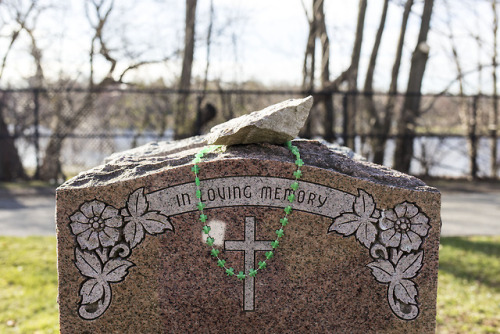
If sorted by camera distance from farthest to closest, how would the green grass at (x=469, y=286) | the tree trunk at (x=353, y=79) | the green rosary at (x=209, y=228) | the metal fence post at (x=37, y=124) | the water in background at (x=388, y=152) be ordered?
1. the tree trunk at (x=353, y=79)
2. the water in background at (x=388, y=152)
3. the metal fence post at (x=37, y=124)
4. the green grass at (x=469, y=286)
5. the green rosary at (x=209, y=228)

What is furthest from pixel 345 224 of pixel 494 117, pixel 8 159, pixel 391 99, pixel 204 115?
pixel 494 117

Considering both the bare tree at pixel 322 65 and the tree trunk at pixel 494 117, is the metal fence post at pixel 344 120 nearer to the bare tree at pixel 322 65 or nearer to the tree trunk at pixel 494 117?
the bare tree at pixel 322 65

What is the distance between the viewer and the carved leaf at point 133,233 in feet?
8.23

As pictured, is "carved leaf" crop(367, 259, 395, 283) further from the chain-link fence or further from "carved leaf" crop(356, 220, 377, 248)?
the chain-link fence

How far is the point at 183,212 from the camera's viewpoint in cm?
251

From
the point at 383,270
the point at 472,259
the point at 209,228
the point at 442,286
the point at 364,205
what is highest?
the point at 364,205

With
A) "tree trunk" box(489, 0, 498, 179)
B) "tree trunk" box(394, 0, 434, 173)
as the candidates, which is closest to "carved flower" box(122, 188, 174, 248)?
"tree trunk" box(394, 0, 434, 173)

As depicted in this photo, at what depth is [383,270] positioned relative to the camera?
2627 mm

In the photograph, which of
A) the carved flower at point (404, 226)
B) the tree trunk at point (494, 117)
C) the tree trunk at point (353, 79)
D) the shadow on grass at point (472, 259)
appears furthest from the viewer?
the tree trunk at point (494, 117)

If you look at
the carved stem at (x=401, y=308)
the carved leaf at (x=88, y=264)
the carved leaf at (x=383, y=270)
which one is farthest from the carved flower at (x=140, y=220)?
the carved stem at (x=401, y=308)

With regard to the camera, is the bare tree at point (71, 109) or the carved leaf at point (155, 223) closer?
the carved leaf at point (155, 223)

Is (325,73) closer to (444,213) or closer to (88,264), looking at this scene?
(444,213)

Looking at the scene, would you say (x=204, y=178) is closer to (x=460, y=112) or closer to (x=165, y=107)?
(x=165, y=107)

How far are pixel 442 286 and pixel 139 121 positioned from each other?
7.71 m
